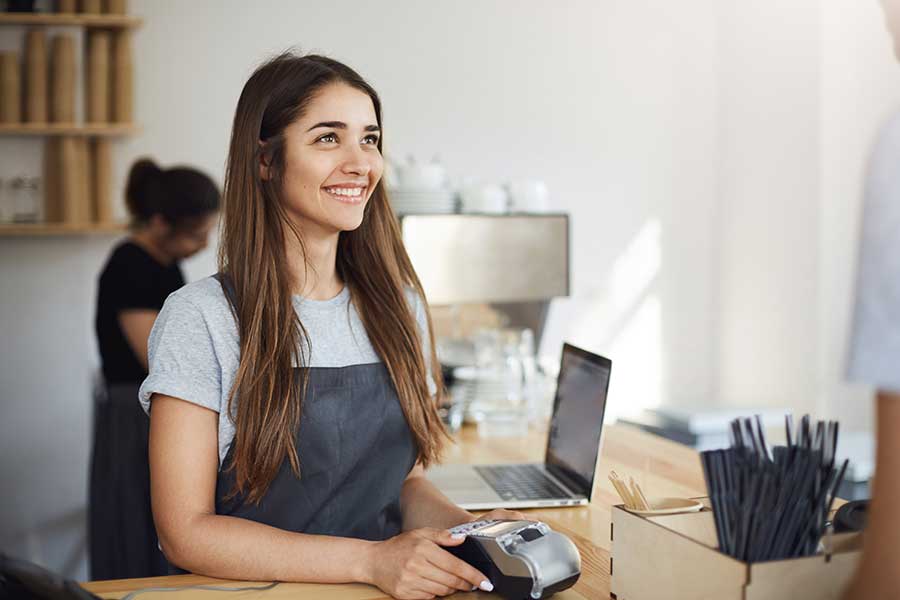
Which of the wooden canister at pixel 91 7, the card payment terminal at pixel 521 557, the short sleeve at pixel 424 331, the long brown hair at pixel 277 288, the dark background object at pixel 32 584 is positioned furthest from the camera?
the wooden canister at pixel 91 7

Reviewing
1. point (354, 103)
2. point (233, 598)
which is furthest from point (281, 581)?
point (354, 103)

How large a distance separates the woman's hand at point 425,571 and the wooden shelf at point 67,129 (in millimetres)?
2621

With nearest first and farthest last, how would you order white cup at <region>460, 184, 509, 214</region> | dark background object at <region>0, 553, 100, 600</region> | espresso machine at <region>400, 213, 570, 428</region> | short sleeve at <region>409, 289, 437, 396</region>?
dark background object at <region>0, 553, 100, 600</region> → short sleeve at <region>409, 289, 437, 396</region> → espresso machine at <region>400, 213, 570, 428</region> → white cup at <region>460, 184, 509, 214</region>

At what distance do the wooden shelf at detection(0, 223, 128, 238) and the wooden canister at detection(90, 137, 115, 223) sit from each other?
0.04 meters

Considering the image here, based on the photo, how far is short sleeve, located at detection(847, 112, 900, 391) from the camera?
2.59 ft

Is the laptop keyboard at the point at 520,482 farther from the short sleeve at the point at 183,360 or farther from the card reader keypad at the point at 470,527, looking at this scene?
the short sleeve at the point at 183,360

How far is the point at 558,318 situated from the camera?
4383 mm

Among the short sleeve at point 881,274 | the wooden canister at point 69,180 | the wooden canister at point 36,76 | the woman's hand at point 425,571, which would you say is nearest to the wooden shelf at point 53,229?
the wooden canister at point 69,180

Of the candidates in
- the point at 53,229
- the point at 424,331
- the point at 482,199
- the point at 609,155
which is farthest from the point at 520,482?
the point at 609,155

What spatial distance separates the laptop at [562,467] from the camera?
→ 1.96m

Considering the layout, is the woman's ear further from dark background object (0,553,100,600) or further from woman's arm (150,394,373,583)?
dark background object (0,553,100,600)

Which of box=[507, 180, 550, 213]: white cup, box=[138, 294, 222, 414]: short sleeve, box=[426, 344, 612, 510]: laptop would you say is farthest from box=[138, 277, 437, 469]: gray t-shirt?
box=[507, 180, 550, 213]: white cup

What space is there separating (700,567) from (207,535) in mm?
712

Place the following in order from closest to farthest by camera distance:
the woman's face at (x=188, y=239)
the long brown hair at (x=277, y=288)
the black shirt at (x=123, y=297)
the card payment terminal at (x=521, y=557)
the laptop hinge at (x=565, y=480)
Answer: the card payment terminal at (x=521, y=557) → the long brown hair at (x=277, y=288) → the laptop hinge at (x=565, y=480) → the black shirt at (x=123, y=297) → the woman's face at (x=188, y=239)
